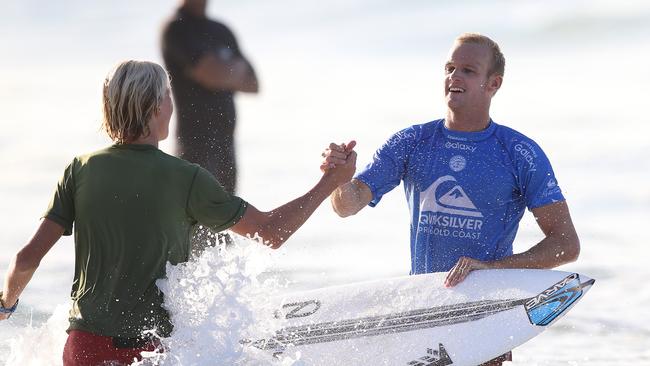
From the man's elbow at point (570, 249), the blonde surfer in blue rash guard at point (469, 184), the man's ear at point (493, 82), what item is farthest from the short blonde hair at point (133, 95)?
the man's elbow at point (570, 249)

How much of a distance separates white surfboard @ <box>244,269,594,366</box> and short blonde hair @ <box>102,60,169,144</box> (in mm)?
1233

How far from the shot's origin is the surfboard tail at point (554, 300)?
4664 mm

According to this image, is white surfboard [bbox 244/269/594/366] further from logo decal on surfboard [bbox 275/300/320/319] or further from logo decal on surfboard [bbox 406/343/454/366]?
logo decal on surfboard [bbox 275/300/320/319]

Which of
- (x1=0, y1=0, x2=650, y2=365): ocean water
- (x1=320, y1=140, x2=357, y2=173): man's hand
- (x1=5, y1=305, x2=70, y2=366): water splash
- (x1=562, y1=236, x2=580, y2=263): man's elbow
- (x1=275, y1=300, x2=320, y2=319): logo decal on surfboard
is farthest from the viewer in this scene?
(x1=0, y1=0, x2=650, y2=365): ocean water

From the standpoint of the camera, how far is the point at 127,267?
359 centimetres

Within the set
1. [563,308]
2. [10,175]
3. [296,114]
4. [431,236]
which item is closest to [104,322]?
[431,236]

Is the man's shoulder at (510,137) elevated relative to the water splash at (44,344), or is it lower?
elevated

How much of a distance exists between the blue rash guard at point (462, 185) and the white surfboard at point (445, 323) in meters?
0.11

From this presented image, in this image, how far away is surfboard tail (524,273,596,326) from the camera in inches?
184

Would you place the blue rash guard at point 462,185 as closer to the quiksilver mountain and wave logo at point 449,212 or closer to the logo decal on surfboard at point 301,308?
the quiksilver mountain and wave logo at point 449,212

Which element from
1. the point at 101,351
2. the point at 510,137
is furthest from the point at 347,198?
the point at 101,351

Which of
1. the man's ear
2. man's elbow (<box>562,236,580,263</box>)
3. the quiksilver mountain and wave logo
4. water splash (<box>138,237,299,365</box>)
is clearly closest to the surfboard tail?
→ man's elbow (<box>562,236,580,263</box>)

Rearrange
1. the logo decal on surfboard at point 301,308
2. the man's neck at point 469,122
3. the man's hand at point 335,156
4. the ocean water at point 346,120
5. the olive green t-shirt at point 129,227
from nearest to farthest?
1. the olive green t-shirt at point 129,227
2. the man's hand at point 335,156
3. the man's neck at point 469,122
4. the logo decal on surfboard at point 301,308
5. the ocean water at point 346,120

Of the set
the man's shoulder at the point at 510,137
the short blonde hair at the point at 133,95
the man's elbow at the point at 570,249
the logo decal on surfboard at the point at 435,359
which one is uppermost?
the short blonde hair at the point at 133,95
